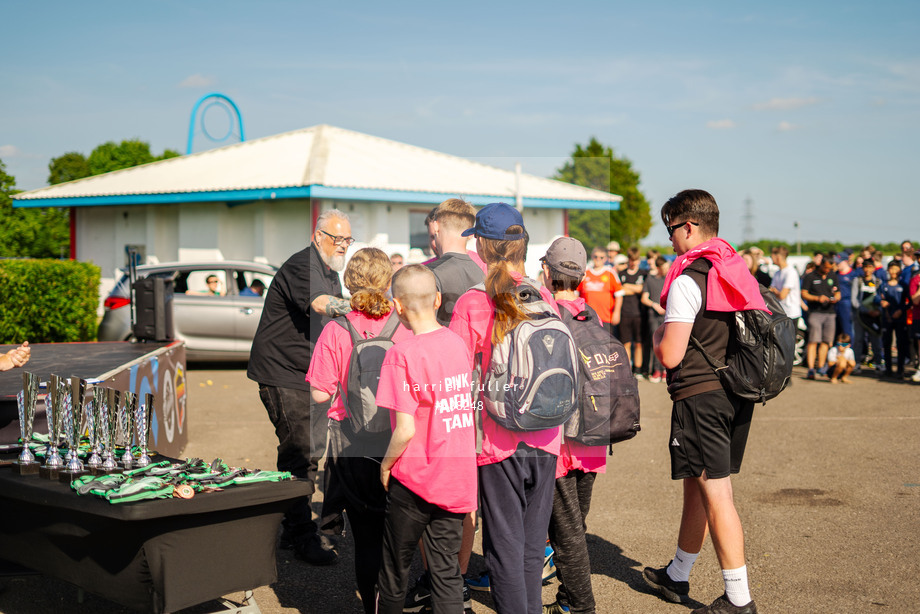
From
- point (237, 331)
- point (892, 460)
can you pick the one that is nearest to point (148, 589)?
point (892, 460)

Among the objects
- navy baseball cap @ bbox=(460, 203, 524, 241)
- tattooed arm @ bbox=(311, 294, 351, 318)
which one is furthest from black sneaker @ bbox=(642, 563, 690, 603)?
tattooed arm @ bbox=(311, 294, 351, 318)

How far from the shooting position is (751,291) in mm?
3793

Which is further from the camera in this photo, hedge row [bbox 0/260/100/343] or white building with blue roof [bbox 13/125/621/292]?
white building with blue roof [bbox 13/125/621/292]

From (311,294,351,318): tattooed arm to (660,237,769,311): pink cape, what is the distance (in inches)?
65.1

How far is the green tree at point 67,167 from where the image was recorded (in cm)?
5053

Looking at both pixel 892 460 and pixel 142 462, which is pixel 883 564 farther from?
pixel 142 462

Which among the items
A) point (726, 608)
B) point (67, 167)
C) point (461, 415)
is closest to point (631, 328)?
point (726, 608)

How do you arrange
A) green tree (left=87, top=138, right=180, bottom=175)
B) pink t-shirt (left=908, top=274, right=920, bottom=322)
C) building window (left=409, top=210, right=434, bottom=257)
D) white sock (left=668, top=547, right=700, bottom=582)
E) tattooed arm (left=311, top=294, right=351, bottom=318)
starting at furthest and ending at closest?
green tree (left=87, top=138, right=180, bottom=175), building window (left=409, top=210, right=434, bottom=257), pink t-shirt (left=908, top=274, right=920, bottom=322), white sock (left=668, top=547, right=700, bottom=582), tattooed arm (left=311, top=294, right=351, bottom=318)

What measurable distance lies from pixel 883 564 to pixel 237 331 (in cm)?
1002

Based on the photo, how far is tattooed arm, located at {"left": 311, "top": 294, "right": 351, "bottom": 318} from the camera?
4105 mm

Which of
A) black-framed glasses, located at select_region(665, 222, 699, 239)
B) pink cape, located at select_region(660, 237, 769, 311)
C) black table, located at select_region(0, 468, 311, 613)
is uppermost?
black-framed glasses, located at select_region(665, 222, 699, 239)

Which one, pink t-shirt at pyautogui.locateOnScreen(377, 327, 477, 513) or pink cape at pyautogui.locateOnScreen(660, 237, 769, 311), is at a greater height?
pink cape at pyautogui.locateOnScreen(660, 237, 769, 311)

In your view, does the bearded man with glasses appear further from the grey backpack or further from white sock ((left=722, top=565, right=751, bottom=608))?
white sock ((left=722, top=565, right=751, bottom=608))

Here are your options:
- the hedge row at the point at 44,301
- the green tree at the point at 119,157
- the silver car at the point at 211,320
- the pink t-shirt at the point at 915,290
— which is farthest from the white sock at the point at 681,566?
the green tree at the point at 119,157
